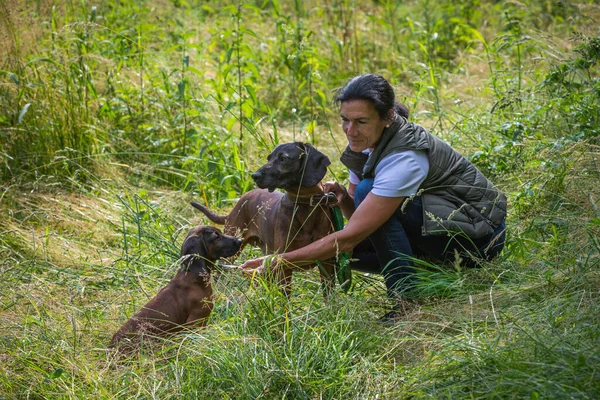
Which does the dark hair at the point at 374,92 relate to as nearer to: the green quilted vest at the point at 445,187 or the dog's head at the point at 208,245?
the green quilted vest at the point at 445,187

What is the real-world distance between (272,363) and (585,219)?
5.93 feet

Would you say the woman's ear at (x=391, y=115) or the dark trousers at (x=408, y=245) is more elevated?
the woman's ear at (x=391, y=115)

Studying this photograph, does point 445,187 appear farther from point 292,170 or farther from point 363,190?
point 292,170

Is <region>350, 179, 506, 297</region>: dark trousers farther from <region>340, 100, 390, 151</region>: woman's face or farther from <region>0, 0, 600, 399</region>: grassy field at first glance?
<region>340, 100, 390, 151</region>: woman's face

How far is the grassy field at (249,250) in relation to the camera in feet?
9.85

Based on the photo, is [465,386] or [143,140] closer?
[465,386]

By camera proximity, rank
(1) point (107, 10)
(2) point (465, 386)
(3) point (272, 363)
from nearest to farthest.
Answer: (2) point (465, 386)
(3) point (272, 363)
(1) point (107, 10)

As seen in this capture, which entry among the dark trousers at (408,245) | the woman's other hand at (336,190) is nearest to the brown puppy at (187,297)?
the woman's other hand at (336,190)

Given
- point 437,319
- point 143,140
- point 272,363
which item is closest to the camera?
point 272,363

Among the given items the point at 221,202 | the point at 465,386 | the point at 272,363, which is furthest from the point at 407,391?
the point at 221,202

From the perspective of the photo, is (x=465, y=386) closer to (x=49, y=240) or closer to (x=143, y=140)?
(x=49, y=240)

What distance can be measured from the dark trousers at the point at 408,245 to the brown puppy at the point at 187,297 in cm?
76

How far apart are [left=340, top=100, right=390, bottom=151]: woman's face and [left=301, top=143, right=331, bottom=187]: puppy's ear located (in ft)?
0.69

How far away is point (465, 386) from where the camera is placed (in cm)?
273
